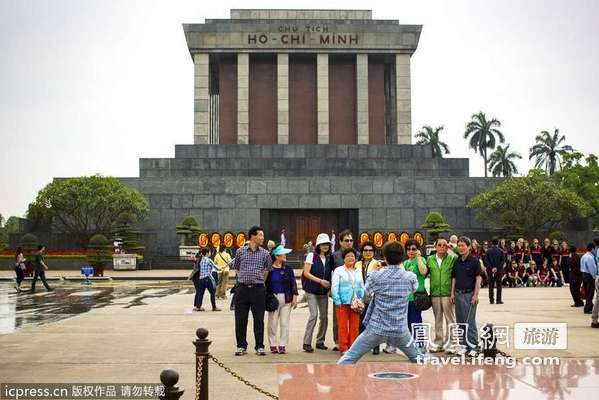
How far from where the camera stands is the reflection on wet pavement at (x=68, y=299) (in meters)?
15.3

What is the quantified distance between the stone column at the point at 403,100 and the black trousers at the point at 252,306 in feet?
119

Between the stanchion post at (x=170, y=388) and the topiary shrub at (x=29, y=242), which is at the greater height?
the topiary shrub at (x=29, y=242)

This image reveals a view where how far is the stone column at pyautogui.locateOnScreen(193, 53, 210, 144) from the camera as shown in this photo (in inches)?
1799

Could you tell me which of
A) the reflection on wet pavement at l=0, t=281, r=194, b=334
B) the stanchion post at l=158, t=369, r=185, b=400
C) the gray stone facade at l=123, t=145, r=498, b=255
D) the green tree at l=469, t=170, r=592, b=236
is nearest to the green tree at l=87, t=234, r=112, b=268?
the reflection on wet pavement at l=0, t=281, r=194, b=334

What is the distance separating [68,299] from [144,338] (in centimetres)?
926

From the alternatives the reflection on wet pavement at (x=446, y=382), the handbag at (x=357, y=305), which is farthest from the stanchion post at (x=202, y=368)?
the handbag at (x=357, y=305)

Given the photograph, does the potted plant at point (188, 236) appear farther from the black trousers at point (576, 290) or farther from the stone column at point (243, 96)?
the black trousers at point (576, 290)

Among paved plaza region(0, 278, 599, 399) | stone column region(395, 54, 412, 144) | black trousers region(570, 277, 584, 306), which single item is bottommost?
paved plaza region(0, 278, 599, 399)

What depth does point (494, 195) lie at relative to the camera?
36.3 m

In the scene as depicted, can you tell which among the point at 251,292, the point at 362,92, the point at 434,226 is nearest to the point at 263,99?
the point at 362,92

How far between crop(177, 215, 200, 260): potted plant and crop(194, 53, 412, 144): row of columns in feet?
35.9

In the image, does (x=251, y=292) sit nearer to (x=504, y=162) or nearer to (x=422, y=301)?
(x=422, y=301)

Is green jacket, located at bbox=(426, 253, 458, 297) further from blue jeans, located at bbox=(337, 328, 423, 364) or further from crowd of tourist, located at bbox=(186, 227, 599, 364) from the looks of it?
blue jeans, located at bbox=(337, 328, 423, 364)

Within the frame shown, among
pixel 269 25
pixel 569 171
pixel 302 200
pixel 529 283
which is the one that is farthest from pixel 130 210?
pixel 569 171
